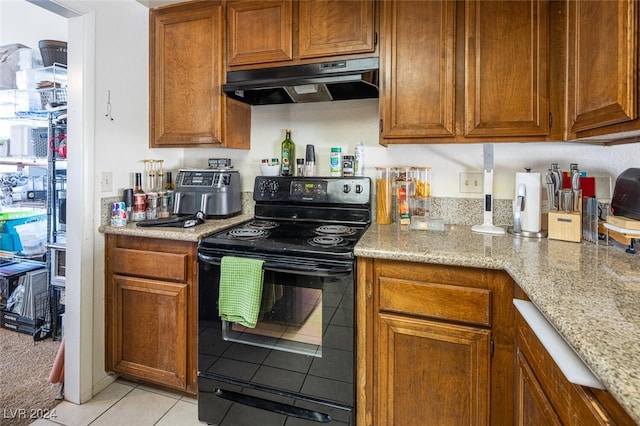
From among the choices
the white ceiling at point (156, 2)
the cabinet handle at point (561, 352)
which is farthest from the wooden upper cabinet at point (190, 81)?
the cabinet handle at point (561, 352)

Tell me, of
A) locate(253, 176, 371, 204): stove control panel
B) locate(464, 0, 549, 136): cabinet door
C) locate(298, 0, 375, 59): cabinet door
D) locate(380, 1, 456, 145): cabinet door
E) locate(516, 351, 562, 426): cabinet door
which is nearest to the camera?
locate(516, 351, 562, 426): cabinet door

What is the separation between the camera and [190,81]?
2.01m

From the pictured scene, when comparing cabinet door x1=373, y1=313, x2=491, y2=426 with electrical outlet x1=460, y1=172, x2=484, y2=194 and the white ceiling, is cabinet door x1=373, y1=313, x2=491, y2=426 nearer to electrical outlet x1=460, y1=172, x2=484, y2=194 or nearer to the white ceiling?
electrical outlet x1=460, y1=172, x2=484, y2=194

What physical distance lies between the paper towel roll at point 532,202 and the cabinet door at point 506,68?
0.67ft

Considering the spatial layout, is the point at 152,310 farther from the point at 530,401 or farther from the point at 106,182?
the point at 530,401

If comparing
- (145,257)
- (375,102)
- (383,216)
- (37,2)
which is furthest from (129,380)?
(375,102)

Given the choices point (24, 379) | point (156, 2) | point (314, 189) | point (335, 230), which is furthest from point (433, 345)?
point (156, 2)

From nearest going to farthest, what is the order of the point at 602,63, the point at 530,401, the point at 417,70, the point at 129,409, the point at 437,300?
the point at 530,401
the point at 602,63
the point at 437,300
the point at 417,70
the point at 129,409

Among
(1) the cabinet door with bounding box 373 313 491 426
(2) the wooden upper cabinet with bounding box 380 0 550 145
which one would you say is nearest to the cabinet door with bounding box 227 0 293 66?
(2) the wooden upper cabinet with bounding box 380 0 550 145

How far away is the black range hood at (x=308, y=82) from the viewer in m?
1.64

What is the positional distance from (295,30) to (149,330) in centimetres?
178

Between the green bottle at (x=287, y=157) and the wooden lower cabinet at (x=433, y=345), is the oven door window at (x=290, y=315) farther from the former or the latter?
the green bottle at (x=287, y=157)

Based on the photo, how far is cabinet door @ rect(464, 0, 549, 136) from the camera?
4.73 feet

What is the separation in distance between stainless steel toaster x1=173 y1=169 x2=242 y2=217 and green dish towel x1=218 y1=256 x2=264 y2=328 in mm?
646
